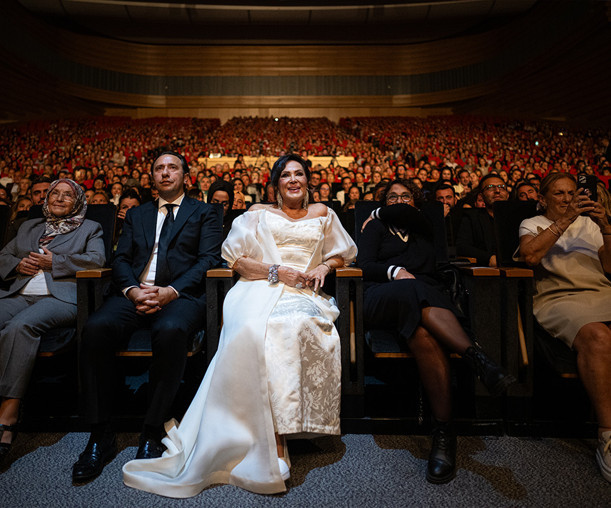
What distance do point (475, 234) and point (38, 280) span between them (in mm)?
2452

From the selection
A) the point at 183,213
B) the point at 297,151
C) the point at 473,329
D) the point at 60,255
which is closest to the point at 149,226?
the point at 183,213

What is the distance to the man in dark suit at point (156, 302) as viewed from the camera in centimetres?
160

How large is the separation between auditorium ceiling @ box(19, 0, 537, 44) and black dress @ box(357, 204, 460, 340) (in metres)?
12.3

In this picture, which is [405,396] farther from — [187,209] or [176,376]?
[187,209]

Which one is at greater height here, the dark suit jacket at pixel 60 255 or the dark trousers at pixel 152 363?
the dark suit jacket at pixel 60 255

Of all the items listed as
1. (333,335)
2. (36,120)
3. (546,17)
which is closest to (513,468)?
(333,335)

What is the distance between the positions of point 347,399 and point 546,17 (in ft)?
43.0

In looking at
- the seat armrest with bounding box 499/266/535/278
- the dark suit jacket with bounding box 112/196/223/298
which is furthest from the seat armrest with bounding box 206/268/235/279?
the seat armrest with bounding box 499/266/535/278

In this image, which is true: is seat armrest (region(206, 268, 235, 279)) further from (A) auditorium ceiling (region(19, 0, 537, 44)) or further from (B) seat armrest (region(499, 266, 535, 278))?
(A) auditorium ceiling (region(19, 0, 537, 44))

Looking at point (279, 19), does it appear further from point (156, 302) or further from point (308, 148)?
point (156, 302)

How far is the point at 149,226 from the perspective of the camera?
6.57 feet

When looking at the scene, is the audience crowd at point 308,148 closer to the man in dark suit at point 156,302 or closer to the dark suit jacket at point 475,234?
the dark suit jacket at point 475,234

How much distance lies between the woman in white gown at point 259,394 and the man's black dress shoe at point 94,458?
0.45 ft

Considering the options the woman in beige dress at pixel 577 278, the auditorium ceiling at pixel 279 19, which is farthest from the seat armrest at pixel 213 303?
the auditorium ceiling at pixel 279 19
